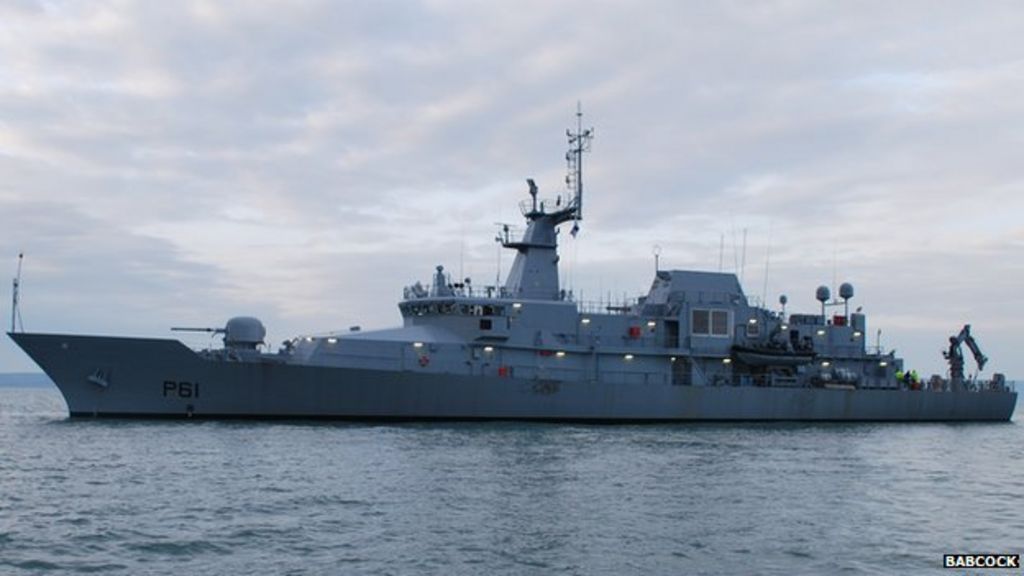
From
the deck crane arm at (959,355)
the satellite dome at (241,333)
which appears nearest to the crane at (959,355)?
the deck crane arm at (959,355)

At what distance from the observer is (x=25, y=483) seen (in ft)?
71.3

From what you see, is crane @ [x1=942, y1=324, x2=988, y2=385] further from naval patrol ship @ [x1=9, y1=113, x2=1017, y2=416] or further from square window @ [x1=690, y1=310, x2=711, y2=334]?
square window @ [x1=690, y1=310, x2=711, y2=334]

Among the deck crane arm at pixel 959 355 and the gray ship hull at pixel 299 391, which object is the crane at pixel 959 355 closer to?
the deck crane arm at pixel 959 355

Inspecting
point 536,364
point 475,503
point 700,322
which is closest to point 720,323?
point 700,322

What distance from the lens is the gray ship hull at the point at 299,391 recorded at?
33125mm

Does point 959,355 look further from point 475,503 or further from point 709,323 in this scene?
point 475,503

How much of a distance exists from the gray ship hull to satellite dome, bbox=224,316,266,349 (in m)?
1.50

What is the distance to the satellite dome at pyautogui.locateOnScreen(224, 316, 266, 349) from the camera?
35281 millimetres

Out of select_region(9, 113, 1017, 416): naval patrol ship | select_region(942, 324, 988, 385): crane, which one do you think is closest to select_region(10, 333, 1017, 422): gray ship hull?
select_region(9, 113, 1017, 416): naval patrol ship

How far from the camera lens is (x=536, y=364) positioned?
125 feet

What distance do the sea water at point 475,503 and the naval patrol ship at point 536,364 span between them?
5.45ft

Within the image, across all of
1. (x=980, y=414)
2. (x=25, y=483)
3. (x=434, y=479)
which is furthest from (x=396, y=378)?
(x=980, y=414)

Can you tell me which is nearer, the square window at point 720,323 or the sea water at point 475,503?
the sea water at point 475,503

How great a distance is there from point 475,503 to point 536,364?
18.2 metres
